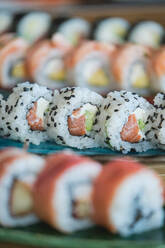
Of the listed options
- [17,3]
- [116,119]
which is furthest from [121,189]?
[17,3]

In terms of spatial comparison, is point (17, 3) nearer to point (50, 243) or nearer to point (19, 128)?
point (19, 128)

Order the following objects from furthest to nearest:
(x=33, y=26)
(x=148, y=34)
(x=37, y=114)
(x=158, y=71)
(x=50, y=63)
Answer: (x=33, y=26) < (x=148, y=34) < (x=50, y=63) < (x=158, y=71) < (x=37, y=114)

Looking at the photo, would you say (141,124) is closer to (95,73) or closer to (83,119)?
(83,119)

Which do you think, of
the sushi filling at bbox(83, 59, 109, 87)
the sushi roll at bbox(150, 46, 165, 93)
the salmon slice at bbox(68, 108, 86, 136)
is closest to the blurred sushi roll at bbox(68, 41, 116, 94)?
the sushi filling at bbox(83, 59, 109, 87)

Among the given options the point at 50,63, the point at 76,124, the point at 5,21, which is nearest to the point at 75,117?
the point at 76,124

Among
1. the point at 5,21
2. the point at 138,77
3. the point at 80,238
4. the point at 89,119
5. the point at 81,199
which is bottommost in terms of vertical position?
the point at 80,238
